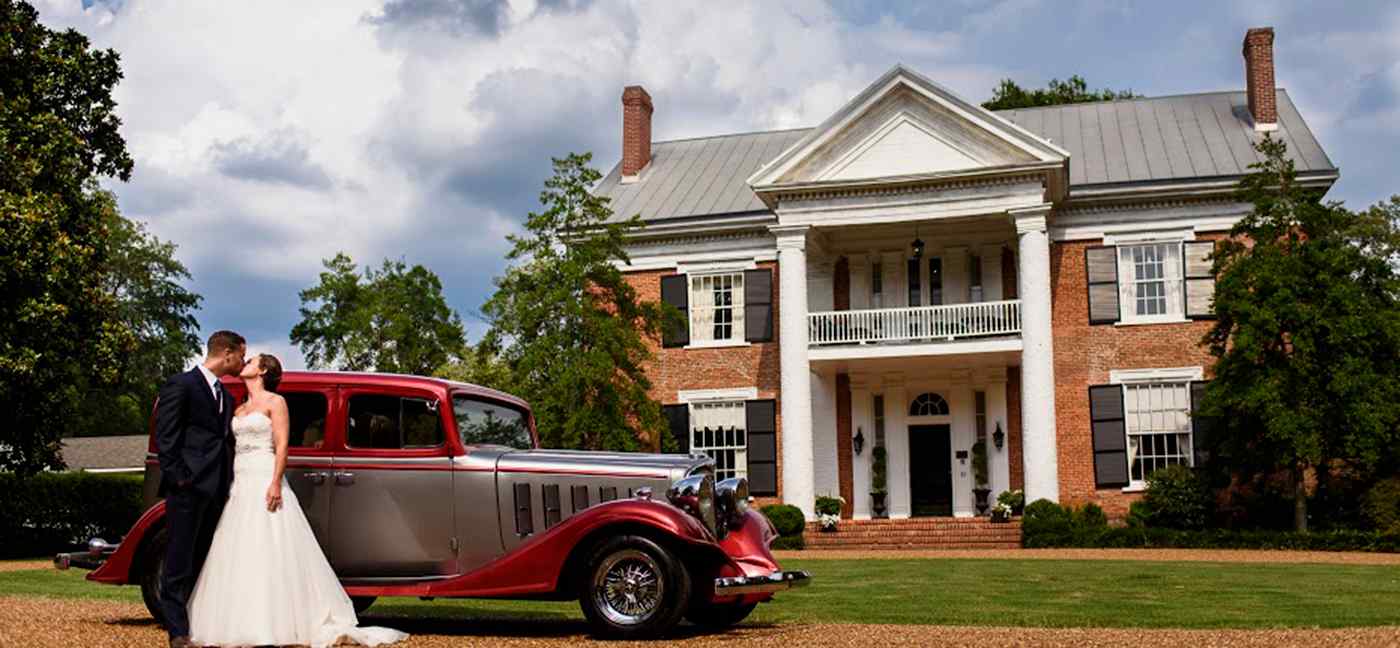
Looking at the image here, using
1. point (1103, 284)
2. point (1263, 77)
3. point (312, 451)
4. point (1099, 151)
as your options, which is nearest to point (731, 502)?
point (312, 451)

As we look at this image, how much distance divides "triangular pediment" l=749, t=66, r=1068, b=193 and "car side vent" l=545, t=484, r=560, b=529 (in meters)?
17.4

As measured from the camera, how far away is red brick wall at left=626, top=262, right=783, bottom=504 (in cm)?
2772

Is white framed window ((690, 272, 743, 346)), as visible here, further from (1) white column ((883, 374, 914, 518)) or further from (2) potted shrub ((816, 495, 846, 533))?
(2) potted shrub ((816, 495, 846, 533))

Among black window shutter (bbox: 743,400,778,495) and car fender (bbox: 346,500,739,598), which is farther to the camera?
black window shutter (bbox: 743,400,778,495)

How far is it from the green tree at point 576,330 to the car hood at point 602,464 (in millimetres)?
14795

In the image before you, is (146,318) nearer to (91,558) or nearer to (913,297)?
(913,297)

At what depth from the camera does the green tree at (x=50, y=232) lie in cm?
1948

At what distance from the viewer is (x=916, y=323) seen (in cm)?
2627

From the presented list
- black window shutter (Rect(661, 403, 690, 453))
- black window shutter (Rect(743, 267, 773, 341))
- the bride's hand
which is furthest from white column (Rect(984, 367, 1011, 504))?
the bride's hand

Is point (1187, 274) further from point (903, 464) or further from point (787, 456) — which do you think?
point (787, 456)

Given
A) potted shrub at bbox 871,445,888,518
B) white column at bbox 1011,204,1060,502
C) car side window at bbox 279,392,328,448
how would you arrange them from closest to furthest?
car side window at bbox 279,392,328,448, white column at bbox 1011,204,1060,502, potted shrub at bbox 871,445,888,518

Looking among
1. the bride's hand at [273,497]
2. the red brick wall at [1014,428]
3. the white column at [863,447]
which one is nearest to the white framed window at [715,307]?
the white column at [863,447]

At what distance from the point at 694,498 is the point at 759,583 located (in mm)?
657

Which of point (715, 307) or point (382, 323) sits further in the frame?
point (382, 323)
